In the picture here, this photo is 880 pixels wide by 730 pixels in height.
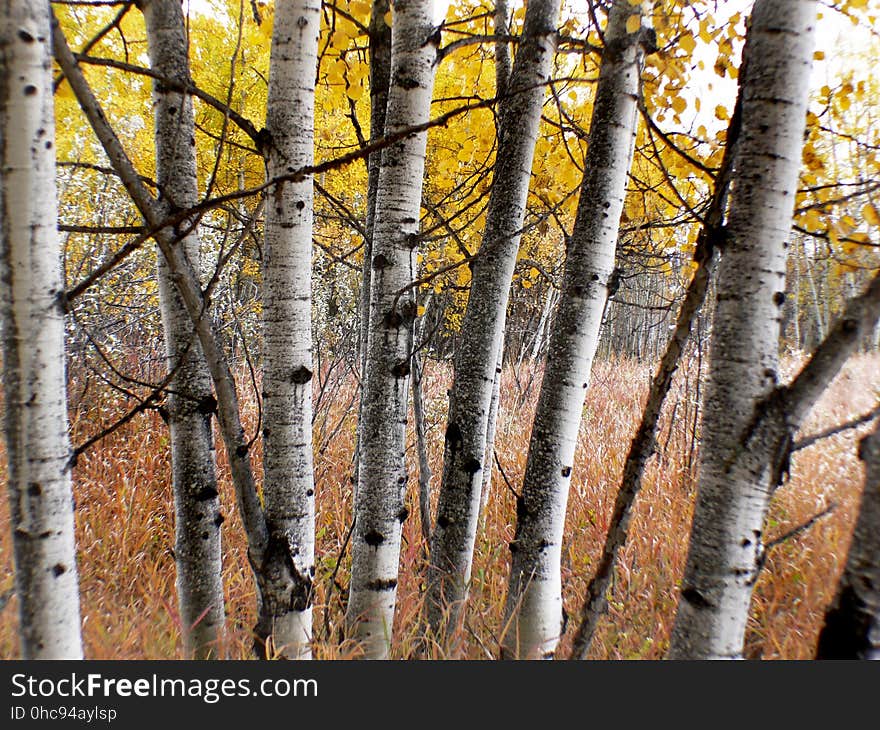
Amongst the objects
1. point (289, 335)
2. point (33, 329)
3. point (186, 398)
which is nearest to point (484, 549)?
point (186, 398)

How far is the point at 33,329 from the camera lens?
0.89 metres

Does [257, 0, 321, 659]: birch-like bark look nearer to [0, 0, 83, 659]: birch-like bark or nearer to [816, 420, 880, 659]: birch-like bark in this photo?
[0, 0, 83, 659]: birch-like bark

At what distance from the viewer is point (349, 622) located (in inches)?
72.3

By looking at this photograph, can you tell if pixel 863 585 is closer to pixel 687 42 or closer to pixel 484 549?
pixel 687 42

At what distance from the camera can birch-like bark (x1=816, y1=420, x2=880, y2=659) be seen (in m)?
0.87

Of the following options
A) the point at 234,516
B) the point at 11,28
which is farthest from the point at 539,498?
the point at 234,516

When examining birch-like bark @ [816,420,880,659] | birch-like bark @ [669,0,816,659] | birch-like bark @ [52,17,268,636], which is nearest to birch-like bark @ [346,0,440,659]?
birch-like bark @ [52,17,268,636]

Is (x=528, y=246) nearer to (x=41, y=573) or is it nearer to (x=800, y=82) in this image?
(x=800, y=82)

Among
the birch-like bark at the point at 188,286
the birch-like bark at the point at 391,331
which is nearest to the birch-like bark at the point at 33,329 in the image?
the birch-like bark at the point at 188,286

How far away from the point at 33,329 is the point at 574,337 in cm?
133

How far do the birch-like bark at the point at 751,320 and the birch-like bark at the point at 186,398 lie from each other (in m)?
1.35

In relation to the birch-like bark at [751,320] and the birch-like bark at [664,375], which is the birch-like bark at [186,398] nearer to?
the birch-like bark at [664,375]

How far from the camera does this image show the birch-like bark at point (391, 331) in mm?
1667
